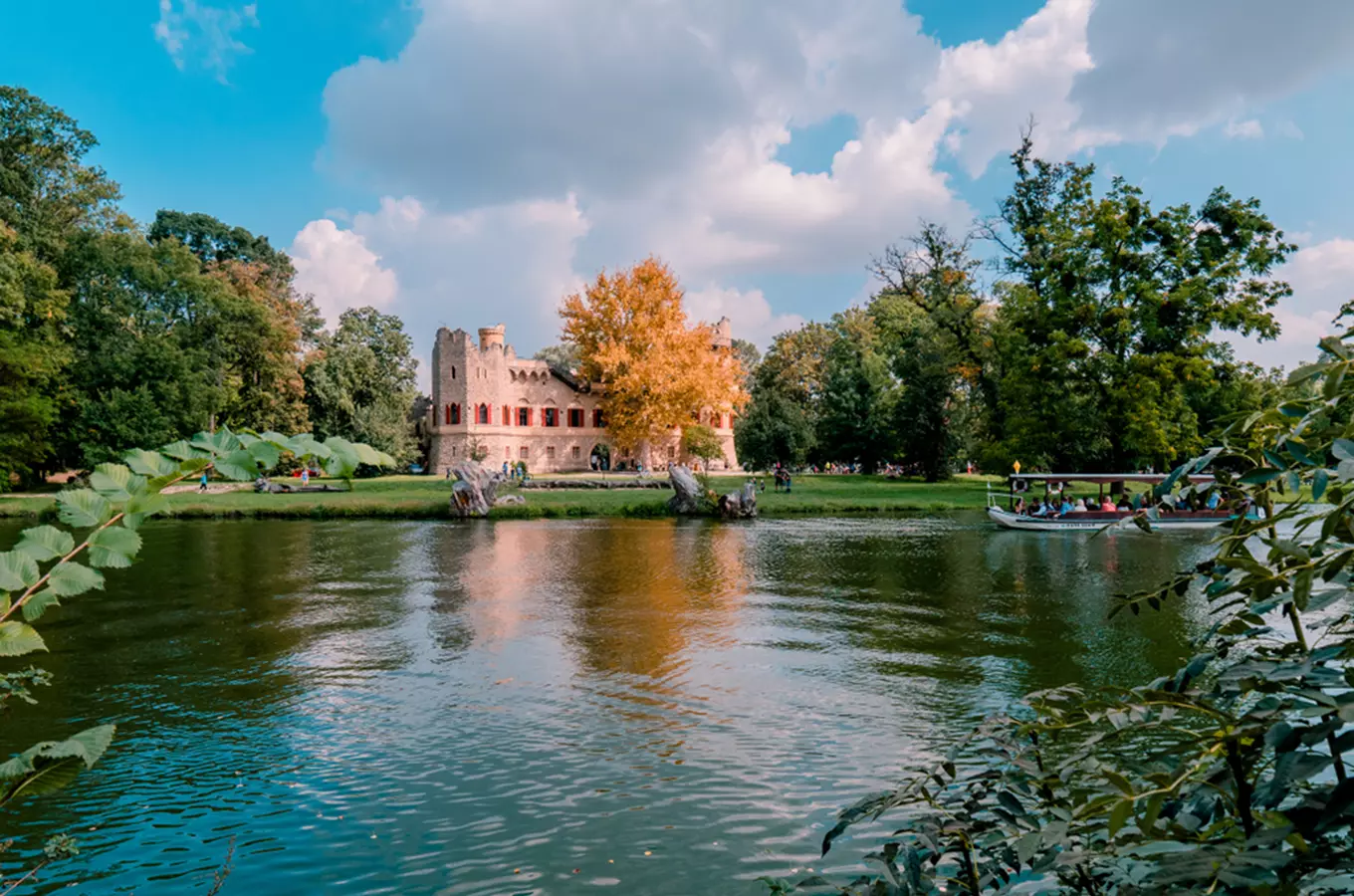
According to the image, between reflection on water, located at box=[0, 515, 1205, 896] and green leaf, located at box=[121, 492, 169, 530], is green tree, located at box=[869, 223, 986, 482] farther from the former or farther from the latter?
green leaf, located at box=[121, 492, 169, 530]

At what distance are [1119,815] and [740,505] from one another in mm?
31680

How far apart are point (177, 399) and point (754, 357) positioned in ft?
200

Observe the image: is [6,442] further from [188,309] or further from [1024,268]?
[1024,268]

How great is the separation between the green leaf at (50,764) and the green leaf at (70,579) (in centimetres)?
34

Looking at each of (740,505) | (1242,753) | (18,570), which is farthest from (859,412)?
(18,570)

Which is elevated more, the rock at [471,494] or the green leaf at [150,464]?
the green leaf at [150,464]

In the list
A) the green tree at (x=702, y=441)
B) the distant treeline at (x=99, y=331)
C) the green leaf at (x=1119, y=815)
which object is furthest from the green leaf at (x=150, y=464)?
the green tree at (x=702, y=441)

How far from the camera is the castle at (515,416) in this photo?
2443 inches

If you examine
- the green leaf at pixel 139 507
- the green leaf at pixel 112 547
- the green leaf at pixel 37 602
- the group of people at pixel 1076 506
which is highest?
the green leaf at pixel 139 507

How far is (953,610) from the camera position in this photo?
46.8 feet

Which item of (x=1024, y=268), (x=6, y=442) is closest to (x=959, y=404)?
(x=1024, y=268)

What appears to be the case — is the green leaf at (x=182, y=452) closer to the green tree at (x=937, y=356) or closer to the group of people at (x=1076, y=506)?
the group of people at (x=1076, y=506)

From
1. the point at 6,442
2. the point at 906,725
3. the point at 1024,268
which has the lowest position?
the point at 906,725

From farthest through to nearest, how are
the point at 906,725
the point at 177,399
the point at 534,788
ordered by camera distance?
the point at 177,399 → the point at 906,725 → the point at 534,788
